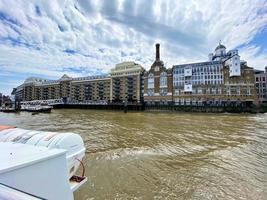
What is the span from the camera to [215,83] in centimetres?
5703

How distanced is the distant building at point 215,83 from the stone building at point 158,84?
8.12 feet

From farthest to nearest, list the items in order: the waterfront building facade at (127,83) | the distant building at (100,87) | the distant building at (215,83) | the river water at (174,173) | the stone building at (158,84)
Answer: the distant building at (100,87) < the waterfront building facade at (127,83) < the stone building at (158,84) < the distant building at (215,83) < the river water at (174,173)

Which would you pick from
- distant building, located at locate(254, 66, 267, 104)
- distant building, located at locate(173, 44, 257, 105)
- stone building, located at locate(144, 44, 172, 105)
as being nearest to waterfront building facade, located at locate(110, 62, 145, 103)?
stone building, located at locate(144, 44, 172, 105)

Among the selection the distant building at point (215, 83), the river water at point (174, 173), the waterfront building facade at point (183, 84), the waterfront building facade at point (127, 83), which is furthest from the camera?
the waterfront building facade at point (127, 83)

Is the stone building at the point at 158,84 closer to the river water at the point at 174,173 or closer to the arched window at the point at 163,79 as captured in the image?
the arched window at the point at 163,79

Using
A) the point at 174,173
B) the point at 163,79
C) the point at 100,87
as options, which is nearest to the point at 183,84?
the point at 163,79

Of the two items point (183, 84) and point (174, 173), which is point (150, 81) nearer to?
point (183, 84)

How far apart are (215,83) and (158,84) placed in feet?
63.4

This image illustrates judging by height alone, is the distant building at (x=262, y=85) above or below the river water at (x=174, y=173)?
above

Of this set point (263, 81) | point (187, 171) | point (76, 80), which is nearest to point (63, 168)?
point (187, 171)

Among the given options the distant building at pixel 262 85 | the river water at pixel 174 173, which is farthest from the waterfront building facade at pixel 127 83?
the river water at pixel 174 173

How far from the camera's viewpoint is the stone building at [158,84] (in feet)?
209

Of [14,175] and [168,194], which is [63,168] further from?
[168,194]

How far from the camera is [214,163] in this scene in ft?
22.4
